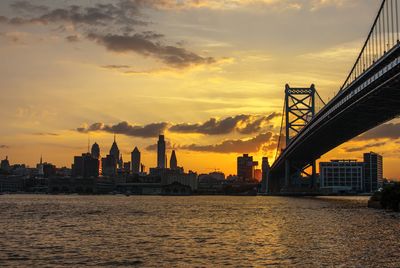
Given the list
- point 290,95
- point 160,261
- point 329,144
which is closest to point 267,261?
point 160,261

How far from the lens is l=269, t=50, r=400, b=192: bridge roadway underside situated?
66500 millimetres

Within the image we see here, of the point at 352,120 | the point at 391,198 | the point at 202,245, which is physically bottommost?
the point at 202,245

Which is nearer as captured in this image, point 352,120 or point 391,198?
point 391,198

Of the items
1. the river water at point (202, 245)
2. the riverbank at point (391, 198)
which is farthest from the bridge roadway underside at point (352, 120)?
the river water at point (202, 245)

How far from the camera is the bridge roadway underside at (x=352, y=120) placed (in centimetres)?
6650

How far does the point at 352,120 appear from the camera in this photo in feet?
297

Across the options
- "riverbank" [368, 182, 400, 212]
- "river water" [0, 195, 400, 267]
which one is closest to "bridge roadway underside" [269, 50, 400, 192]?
"riverbank" [368, 182, 400, 212]

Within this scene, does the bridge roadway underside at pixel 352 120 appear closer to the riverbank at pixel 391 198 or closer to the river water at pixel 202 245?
the riverbank at pixel 391 198

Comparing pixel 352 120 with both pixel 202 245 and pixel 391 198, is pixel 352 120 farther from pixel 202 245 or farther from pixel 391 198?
pixel 202 245

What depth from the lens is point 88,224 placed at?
53.8 m

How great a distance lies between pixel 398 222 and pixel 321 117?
154ft

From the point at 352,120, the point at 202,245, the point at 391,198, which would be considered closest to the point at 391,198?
the point at 391,198

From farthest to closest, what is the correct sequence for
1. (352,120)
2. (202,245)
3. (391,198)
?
1. (352,120)
2. (391,198)
3. (202,245)

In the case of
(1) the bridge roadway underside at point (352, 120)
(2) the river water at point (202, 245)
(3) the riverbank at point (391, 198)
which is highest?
(1) the bridge roadway underside at point (352, 120)
